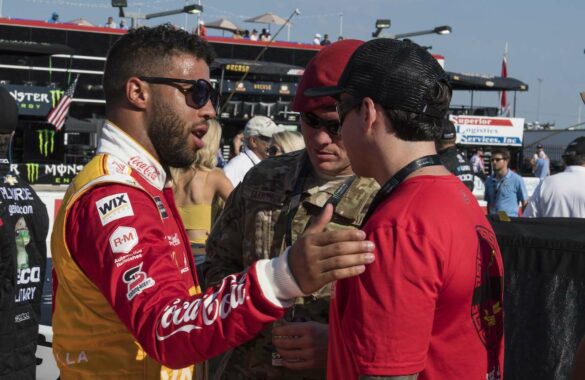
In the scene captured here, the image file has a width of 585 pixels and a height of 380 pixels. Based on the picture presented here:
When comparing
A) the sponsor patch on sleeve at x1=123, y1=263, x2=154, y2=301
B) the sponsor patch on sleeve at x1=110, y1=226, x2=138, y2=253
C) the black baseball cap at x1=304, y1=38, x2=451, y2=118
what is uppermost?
the black baseball cap at x1=304, y1=38, x2=451, y2=118

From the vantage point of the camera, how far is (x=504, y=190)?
428 inches

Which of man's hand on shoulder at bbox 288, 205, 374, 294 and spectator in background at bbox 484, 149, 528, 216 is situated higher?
man's hand on shoulder at bbox 288, 205, 374, 294

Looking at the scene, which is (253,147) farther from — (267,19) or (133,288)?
(267,19)

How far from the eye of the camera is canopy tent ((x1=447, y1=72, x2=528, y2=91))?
35562 mm

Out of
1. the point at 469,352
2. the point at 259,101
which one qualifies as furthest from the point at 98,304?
the point at 259,101

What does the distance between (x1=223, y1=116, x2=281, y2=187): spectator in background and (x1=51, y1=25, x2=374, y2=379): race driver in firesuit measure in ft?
16.0

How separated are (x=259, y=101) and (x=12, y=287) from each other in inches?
1090

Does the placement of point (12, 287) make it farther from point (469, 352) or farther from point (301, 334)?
point (469, 352)

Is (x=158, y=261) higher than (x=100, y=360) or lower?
higher

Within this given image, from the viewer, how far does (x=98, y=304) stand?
2.17 m

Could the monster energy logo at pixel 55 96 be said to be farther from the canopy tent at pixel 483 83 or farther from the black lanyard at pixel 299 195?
the black lanyard at pixel 299 195

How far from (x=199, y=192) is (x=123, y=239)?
435 centimetres

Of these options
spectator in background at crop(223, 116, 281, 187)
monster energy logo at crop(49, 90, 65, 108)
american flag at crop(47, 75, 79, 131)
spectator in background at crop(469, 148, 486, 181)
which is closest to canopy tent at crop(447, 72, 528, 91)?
spectator in background at crop(469, 148, 486, 181)

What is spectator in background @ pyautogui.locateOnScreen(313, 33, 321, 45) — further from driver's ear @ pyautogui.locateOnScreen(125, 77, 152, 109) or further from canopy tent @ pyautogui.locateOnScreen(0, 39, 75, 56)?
driver's ear @ pyautogui.locateOnScreen(125, 77, 152, 109)
